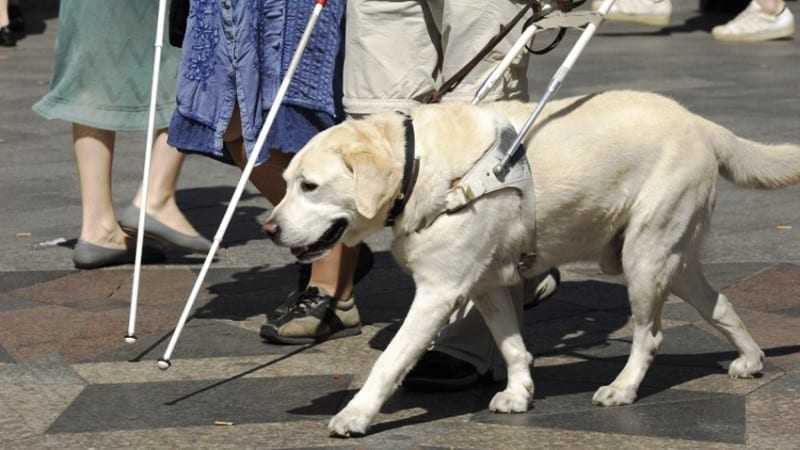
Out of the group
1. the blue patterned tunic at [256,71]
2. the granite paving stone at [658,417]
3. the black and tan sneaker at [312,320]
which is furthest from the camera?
the black and tan sneaker at [312,320]

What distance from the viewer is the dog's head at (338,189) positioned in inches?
192

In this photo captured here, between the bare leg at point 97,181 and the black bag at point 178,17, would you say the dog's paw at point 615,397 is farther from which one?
the bare leg at point 97,181

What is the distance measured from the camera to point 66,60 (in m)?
7.56

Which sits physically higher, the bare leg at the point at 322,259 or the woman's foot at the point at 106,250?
the bare leg at the point at 322,259

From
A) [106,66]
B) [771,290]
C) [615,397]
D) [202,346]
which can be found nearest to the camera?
[615,397]

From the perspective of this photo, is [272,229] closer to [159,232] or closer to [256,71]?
[256,71]

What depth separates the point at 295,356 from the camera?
19.8 ft

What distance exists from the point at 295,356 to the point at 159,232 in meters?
1.69

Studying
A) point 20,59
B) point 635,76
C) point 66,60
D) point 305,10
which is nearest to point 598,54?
point 635,76

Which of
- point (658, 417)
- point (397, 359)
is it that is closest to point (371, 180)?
point (397, 359)

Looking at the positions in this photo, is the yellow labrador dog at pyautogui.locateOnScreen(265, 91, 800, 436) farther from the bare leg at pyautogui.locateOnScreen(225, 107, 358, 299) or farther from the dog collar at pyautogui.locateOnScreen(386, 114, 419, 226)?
the bare leg at pyautogui.locateOnScreen(225, 107, 358, 299)

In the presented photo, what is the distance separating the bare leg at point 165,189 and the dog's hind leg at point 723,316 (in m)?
2.79

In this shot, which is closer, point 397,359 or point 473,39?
point 397,359

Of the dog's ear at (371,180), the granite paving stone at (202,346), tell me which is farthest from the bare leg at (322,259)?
the dog's ear at (371,180)
